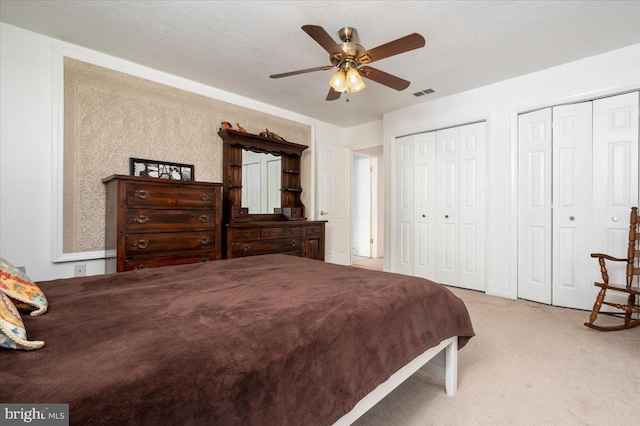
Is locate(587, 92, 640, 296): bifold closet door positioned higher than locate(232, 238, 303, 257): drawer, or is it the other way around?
locate(587, 92, 640, 296): bifold closet door

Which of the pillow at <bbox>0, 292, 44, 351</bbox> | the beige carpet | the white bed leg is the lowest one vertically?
the beige carpet

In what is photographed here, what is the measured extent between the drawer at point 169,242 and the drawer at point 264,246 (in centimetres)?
36

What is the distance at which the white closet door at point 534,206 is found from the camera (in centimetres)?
327

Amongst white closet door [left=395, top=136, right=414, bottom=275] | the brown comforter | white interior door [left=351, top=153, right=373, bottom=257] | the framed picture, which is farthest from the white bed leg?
white interior door [left=351, top=153, right=373, bottom=257]

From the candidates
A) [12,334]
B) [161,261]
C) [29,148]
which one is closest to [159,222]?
[161,261]

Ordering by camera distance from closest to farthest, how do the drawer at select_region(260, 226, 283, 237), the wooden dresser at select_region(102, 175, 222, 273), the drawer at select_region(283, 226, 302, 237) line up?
the wooden dresser at select_region(102, 175, 222, 273) → the drawer at select_region(260, 226, 283, 237) → the drawer at select_region(283, 226, 302, 237)

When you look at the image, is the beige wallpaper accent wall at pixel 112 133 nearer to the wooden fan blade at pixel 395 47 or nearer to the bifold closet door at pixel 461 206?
the wooden fan blade at pixel 395 47

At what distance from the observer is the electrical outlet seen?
274cm

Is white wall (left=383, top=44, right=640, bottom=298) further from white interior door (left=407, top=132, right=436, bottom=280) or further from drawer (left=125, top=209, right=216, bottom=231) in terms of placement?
drawer (left=125, top=209, right=216, bottom=231)

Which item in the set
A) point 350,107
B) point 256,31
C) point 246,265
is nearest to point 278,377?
point 246,265

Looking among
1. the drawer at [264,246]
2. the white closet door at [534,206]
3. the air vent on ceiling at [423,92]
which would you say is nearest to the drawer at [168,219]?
the drawer at [264,246]

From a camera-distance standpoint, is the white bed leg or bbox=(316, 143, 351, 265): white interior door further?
bbox=(316, 143, 351, 265): white interior door

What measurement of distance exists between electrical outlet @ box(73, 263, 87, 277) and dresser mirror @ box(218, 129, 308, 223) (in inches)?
57.4

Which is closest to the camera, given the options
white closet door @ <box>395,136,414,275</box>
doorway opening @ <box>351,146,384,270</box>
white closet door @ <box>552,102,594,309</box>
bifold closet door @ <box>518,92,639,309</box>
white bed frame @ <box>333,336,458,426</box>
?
white bed frame @ <box>333,336,458,426</box>
